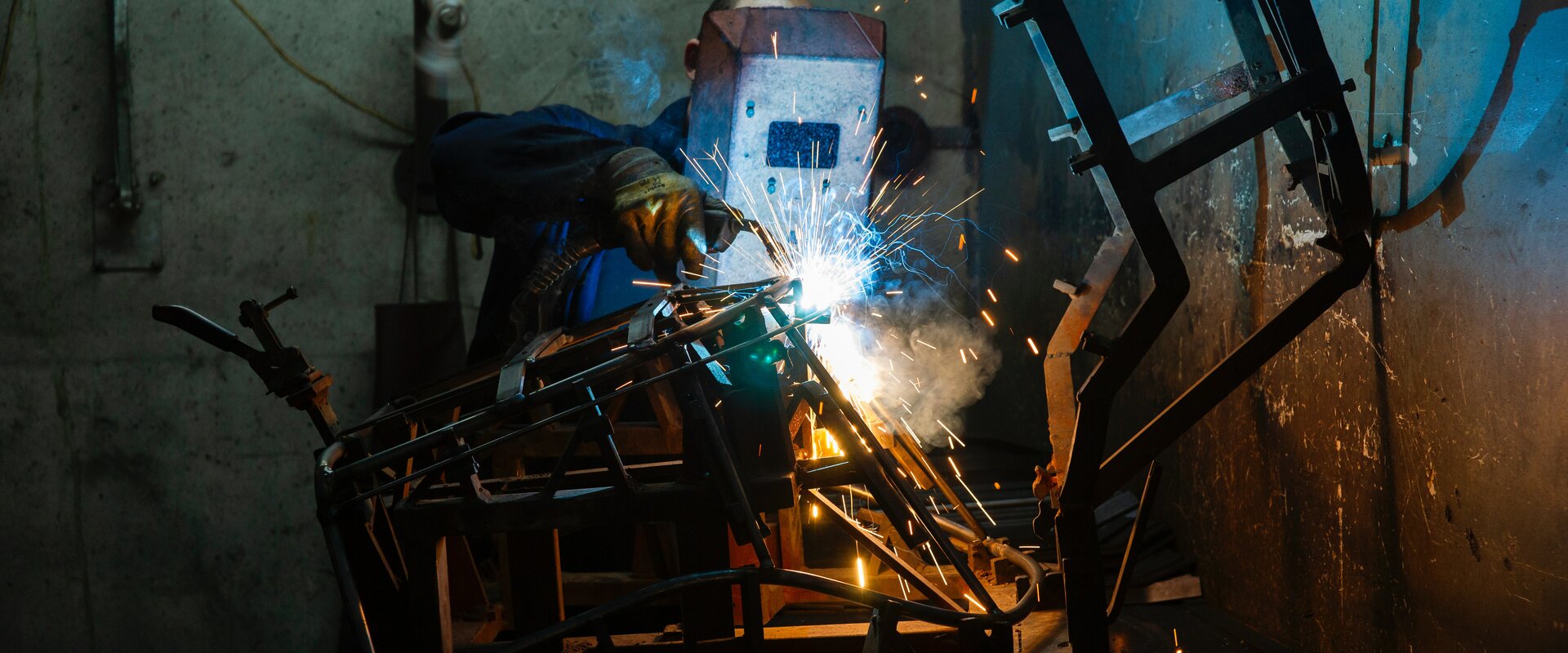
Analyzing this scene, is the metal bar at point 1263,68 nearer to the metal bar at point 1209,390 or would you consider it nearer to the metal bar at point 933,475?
the metal bar at point 1209,390

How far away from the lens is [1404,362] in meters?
2.28

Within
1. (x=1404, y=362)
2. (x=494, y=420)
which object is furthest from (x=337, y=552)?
(x=1404, y=362)

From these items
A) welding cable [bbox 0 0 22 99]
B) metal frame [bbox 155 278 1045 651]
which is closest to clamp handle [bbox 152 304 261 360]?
metal frame [bbox 155 278 1045 651]

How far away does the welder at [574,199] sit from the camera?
304 cm

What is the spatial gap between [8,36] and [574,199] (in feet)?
12.7

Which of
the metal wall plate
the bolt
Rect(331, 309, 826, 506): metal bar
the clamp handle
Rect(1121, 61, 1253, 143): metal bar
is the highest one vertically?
the bolt

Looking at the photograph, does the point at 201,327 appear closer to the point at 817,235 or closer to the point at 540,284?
the point at 540,284

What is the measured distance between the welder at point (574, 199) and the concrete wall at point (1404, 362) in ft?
5.23

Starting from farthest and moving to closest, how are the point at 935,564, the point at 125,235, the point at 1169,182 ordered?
the point at 125,235
the point at 935,564
the point at 1169,182

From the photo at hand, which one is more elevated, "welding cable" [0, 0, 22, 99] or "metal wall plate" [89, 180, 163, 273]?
"welding cable" [0, 0, 22, 99]

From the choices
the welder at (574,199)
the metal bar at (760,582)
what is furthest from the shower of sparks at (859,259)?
the metal bar at (760,582)

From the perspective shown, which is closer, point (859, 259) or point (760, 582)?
point (760, 582)

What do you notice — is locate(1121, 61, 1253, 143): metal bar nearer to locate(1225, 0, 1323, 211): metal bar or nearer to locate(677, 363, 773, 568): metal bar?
locate(1225, 0, 1323, 211): metal bar

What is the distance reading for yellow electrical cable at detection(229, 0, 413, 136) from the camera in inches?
208
